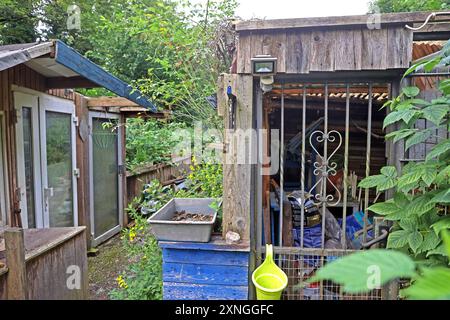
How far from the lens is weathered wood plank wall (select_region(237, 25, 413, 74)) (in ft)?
6.36

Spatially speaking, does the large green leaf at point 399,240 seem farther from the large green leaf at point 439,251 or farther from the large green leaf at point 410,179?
the large green leaf at point 410,179

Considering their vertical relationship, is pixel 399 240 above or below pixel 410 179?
below

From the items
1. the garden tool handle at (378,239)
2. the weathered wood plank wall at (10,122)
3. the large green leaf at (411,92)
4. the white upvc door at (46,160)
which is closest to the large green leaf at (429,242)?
the garden tool handle at (378,239)

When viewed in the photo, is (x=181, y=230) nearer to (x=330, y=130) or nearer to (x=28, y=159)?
(x=330, y=130)

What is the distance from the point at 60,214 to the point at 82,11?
686cm

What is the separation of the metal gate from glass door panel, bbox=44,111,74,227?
265 centimetres

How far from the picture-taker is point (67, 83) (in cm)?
354

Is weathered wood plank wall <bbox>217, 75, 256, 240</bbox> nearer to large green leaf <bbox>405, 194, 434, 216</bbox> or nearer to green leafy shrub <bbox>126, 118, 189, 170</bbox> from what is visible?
large green leaf <bbox>405, 194, 434, 216</bbox>

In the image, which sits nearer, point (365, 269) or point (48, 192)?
point (365, 269)

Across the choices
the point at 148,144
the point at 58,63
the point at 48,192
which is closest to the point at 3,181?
the point at 48,192

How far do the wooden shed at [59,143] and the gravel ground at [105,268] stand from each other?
249mm

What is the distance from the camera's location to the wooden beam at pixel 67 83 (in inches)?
138

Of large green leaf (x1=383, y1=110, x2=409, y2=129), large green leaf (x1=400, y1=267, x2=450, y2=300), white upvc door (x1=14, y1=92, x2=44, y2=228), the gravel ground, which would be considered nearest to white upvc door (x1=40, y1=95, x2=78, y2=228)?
white upvc door (x1=14, y1=92, x2=44, y2=228)

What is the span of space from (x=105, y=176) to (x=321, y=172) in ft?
A: 13.3
